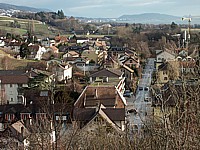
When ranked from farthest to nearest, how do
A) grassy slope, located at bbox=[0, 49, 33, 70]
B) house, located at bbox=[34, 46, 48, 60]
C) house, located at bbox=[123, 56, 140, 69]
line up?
1. house, located at bbox=[34, 46, 48, 60]
2. house, located at bbox=[123, 56, 140, 69]
3. grassy slope, located at bbox=[0, 49, 33, 70]

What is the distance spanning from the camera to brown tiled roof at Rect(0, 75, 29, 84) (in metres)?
13.8

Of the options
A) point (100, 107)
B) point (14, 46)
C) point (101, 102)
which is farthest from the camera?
point (14, 46)

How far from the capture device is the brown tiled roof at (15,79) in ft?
45.4

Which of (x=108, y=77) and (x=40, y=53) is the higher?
(x=40, y=53)

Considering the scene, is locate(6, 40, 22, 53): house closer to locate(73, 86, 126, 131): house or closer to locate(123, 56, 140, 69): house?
locate(123, 56, 140, 69): house

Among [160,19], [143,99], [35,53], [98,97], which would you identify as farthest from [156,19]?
[98,97]

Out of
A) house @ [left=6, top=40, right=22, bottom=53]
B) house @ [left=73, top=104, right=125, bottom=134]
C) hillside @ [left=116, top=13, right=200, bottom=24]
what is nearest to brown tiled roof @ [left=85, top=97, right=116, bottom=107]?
house @ [left=73, top=104, right=125, bottom=134]

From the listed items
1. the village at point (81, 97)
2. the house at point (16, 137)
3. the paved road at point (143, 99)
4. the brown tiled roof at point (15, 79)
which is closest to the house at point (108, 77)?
the village at point (81, 97)

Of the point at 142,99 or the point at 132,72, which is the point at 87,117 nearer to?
the point at 142,99

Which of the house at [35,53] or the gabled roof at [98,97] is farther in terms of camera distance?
the house at [35,53]

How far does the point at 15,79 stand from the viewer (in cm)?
1402

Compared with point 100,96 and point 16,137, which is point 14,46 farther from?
point 16,137

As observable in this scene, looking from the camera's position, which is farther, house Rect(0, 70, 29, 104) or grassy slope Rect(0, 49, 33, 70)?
grassy slope Rect(0, 49, 33, 70)

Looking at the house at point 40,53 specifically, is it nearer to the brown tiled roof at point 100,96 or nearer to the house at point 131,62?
the house at point 131,62
